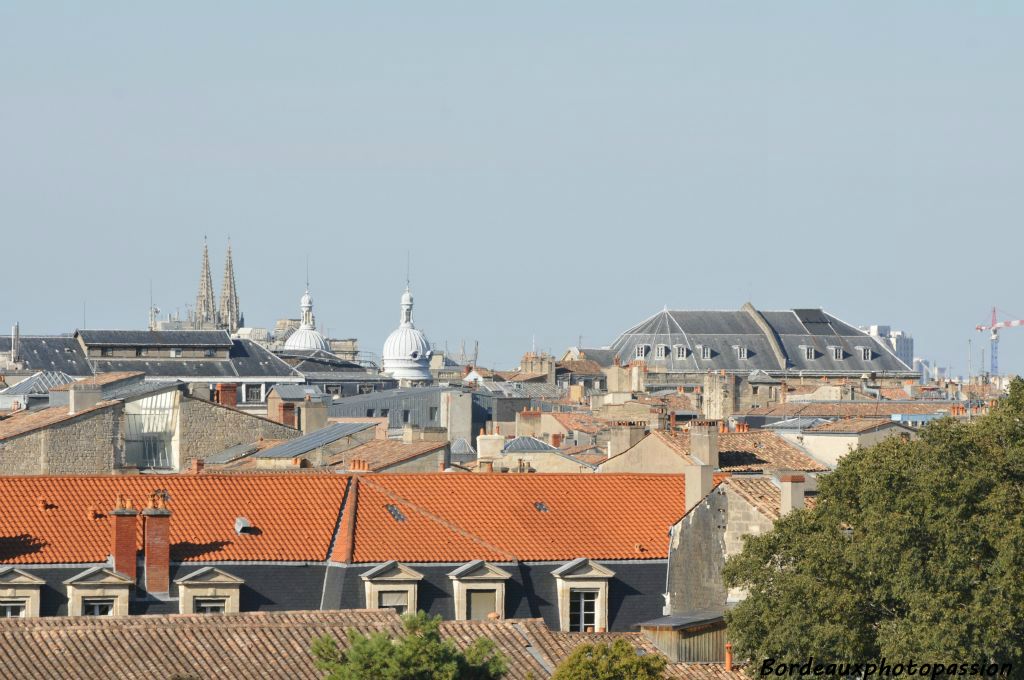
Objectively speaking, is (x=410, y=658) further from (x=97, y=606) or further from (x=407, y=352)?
(x=407, y=352)

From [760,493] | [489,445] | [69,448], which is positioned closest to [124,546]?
[760,493]

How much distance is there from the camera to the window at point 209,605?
38.8 meters

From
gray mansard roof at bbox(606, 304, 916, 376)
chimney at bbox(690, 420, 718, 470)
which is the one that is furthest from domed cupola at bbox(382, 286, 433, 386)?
chimney at bbox(690, 420, 718, 470)

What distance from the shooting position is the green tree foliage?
32.4 m

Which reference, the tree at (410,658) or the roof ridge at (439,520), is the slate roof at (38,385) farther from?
the tree at (410,658)

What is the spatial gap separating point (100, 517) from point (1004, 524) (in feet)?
50.8

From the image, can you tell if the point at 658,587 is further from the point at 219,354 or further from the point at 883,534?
the point at 219,354

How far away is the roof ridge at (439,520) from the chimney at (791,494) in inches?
185

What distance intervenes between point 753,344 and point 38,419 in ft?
338

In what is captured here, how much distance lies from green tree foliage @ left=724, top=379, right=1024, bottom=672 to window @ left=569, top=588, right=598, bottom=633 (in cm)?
551

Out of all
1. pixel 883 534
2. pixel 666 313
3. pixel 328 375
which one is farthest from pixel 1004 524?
pixel 666 313

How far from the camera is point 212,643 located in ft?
102

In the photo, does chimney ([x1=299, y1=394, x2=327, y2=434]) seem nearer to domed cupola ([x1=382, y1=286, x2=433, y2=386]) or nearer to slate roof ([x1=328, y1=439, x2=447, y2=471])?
slate roof ([x1=328, y1=439, x2=447, y2=471])

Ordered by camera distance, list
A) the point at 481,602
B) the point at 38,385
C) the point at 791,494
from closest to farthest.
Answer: the point at 791,494 < the point at 481,602 < the point at 38,385
